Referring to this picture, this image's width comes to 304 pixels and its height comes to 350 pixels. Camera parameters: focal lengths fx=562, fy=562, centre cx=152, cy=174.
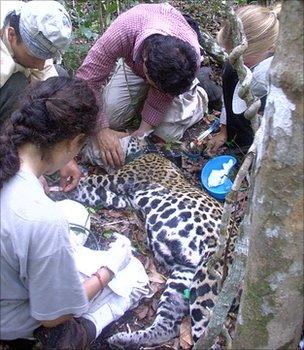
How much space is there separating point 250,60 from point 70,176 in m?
1.75

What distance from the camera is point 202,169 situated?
4.93 metres

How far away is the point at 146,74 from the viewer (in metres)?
4.32

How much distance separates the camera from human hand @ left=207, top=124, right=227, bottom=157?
5.26 metres

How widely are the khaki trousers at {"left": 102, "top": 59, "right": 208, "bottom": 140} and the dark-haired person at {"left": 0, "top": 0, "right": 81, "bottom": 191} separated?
1256mm

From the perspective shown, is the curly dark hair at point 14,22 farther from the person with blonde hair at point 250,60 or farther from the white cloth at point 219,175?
the white cloth at point 219,175

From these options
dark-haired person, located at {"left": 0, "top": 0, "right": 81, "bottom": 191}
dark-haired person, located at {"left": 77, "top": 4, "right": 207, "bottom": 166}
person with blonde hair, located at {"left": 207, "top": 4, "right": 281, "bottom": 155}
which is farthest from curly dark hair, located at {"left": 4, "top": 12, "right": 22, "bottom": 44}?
person with blonde hair, located at {"left": 207, "top": 4, "right": 281, "bottom": 155}

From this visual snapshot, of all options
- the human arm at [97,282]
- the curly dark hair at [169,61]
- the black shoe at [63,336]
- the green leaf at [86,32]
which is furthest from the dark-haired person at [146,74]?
the black shoe at [63,336]

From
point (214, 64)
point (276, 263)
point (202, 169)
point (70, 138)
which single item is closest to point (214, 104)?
point (214, 64)

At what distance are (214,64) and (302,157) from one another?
4.72 metres

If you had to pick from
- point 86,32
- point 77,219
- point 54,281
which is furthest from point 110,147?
point 54,281

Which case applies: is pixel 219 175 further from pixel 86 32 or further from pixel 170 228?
pixel 86 32

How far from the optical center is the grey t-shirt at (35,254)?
2.40 meters

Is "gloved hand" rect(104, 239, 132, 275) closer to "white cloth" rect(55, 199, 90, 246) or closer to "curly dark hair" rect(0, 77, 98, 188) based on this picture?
"white cloth" rect(55, 199, 90, 246)

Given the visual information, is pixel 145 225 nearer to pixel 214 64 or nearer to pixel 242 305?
pixel 242 305
